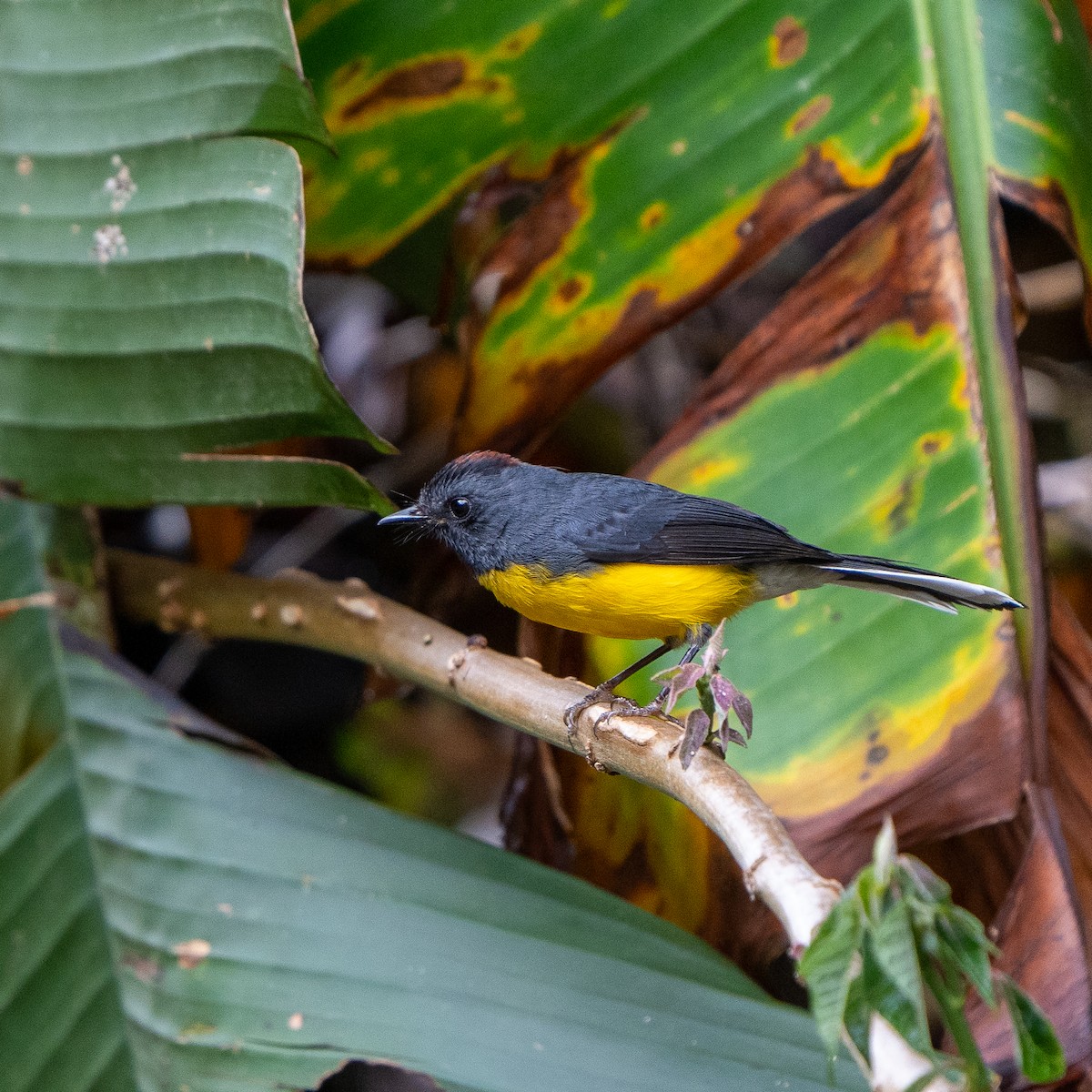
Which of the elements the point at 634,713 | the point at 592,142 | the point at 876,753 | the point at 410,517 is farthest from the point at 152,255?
the point at 876,753

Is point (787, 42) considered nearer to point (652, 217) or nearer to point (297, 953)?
point (652, 217)

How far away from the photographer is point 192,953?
176cm

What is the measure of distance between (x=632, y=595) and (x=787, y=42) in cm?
105

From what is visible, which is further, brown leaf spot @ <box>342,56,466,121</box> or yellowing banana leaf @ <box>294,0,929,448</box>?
brown leaf spot @ <box>342,56,466,121</box>

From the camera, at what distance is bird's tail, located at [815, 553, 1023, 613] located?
1.46 m

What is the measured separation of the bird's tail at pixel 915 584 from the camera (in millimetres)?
1456

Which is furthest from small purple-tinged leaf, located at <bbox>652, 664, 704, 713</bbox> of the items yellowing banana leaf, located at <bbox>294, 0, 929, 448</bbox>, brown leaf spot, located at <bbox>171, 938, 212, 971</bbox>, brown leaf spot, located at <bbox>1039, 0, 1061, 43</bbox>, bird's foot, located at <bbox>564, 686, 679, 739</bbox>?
brown leaf spot, located at <bbox>1039, 0, 1061, 43</bbox>

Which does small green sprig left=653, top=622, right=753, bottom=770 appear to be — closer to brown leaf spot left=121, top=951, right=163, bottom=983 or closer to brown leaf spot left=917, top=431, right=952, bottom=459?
brown leaf spot left=917, top=431, right=952, bottom=459

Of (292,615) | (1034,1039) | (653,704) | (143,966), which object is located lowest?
(143,966)

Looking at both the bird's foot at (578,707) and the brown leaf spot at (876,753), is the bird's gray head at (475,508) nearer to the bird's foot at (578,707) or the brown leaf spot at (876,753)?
the bird's foot at (578,707)

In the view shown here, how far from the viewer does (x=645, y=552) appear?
5.79 feet

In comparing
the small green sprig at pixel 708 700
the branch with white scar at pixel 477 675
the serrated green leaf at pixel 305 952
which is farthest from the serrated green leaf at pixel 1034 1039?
the serrated green leaf at pixel 305 952

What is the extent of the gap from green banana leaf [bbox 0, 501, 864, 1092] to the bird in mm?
412

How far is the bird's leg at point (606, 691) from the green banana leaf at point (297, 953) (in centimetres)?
34
